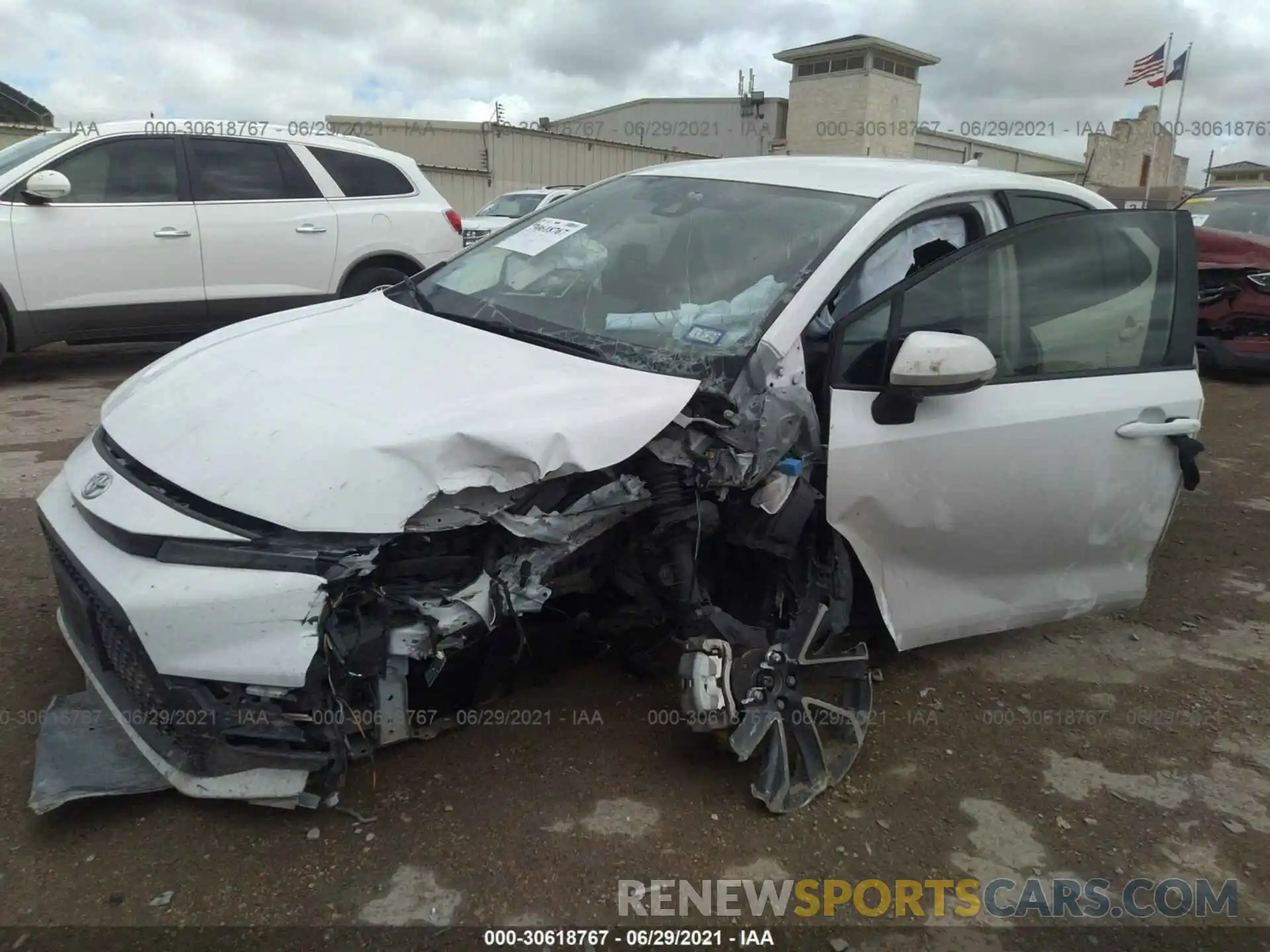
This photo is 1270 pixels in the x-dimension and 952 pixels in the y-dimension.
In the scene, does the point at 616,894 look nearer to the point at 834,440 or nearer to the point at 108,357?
the point at 834,440

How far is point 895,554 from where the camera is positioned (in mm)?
2742

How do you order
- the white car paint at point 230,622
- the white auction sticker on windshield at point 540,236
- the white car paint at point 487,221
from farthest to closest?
the white car paint at point 487,221 < the white auction sticker on windshield at point 540,236 < the white car paint at point 230,622

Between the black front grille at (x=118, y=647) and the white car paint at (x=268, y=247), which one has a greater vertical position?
the white car paint at (x=268, y=247)

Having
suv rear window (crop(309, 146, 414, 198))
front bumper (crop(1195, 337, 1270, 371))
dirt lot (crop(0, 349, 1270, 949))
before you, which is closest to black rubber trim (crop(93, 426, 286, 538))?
dirt lot (crop(0, 349, 1270, 949))

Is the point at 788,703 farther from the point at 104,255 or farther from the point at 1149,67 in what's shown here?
the point at 1149,67

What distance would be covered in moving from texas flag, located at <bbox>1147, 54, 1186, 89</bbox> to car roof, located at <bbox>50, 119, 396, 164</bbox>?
712 inches

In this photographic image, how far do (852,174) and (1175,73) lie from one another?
67.0 feet

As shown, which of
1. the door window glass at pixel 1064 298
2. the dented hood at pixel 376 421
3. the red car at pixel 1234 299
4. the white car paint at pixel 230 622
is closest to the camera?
the white car paint at pixel 230 622

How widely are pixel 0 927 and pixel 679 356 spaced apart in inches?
81.0

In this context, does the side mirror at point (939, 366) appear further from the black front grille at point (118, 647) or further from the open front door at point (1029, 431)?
the black front grille at point (118, 647)

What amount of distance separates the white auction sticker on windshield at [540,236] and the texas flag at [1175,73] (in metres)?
20.4

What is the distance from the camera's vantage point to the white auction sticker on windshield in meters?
3.24

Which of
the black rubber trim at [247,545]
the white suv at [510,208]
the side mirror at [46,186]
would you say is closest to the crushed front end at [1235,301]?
the black rubber trim at [247,545]

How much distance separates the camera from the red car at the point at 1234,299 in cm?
734
